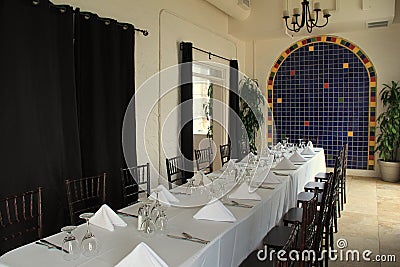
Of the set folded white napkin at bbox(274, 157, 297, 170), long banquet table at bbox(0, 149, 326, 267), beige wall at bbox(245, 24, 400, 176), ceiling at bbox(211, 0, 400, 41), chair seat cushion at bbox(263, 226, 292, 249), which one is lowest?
chair seat cushion at bbox(263, 226, 292, 249)

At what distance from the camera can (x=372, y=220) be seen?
15.8ft

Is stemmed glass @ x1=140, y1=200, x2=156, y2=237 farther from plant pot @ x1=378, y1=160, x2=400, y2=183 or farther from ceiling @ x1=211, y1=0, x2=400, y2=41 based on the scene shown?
plant pot @ x1=378, y1=160, x2=400, y2=183

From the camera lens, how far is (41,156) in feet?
10.7

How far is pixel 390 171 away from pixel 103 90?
5.72 meters

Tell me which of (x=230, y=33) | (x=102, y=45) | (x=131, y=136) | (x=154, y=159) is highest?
(x=230, y=33)

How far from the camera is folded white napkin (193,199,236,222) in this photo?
2.41 m

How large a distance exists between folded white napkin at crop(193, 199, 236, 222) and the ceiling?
459cm

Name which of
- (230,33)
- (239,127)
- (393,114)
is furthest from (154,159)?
(393,114)

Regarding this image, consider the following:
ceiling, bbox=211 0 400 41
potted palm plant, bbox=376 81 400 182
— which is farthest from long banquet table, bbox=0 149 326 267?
potted palm plant, bbox=376 81 400 182

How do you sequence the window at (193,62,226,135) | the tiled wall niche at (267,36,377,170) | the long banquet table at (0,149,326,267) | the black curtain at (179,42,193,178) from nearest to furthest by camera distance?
the long banquet table at (0,149,326,267)
the black curtain at (179,42,193,178)
the window at (193,62,226,135)
the tiled wall niche at (267,36,377,170)

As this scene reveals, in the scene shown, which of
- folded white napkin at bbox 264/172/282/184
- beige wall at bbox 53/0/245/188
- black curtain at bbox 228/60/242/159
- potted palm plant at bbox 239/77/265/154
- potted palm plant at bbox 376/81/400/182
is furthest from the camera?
potted palm plant at bbox 239/77/265/154

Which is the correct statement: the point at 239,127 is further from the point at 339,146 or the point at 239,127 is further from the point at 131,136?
the point at 131,136

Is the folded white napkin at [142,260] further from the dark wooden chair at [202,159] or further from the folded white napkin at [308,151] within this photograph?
the folded white napkin at [308,151]

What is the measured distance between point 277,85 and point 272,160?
12.8ft
